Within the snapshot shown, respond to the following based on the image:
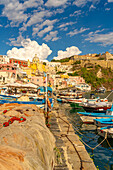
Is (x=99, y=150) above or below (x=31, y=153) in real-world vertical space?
below

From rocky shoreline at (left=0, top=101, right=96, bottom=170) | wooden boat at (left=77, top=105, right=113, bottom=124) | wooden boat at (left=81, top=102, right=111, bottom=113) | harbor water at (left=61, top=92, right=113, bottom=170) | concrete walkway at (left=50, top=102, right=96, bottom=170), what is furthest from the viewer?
wooden boat at (left=81, top=102, right=111, bottom=113)

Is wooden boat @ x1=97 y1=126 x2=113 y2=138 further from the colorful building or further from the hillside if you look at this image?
the hillside

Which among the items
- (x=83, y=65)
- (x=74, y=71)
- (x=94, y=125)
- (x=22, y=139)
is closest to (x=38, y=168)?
(x=22, y=139)

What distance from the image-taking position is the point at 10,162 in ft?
9.11

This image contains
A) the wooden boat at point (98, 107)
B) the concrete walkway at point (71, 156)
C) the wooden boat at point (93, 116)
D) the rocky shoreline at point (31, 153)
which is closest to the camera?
the rocky shoreline at point (31, 153)

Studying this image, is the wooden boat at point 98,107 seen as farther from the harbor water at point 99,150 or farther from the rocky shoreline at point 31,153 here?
the rocky shoreline at point 31,153

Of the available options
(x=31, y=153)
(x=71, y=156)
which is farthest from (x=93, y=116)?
(x=31, y=153)

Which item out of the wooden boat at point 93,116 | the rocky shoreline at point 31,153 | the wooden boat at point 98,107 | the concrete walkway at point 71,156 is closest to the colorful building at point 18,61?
the wooden boat at point 98,107

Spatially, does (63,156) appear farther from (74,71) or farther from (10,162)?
(74,71)

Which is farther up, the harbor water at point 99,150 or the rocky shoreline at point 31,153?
the rocky shoreline at point 31,153

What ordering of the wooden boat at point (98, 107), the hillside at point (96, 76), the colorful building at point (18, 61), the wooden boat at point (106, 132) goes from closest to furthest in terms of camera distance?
the wooden boat at point (106, 132)
the wooden boat at point (98, 107)
the colorful building at point (18, 61)
the hillside at point (96, 76)

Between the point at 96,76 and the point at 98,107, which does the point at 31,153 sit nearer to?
the point at 98,107

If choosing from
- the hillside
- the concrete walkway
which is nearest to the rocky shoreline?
the concrete walkway

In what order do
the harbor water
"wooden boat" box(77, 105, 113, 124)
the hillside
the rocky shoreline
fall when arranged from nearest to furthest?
1. the rocky shoreline
2. the harbor water
3. "wooden boat" box(77, 105, 113, 124)
4. the hillside
